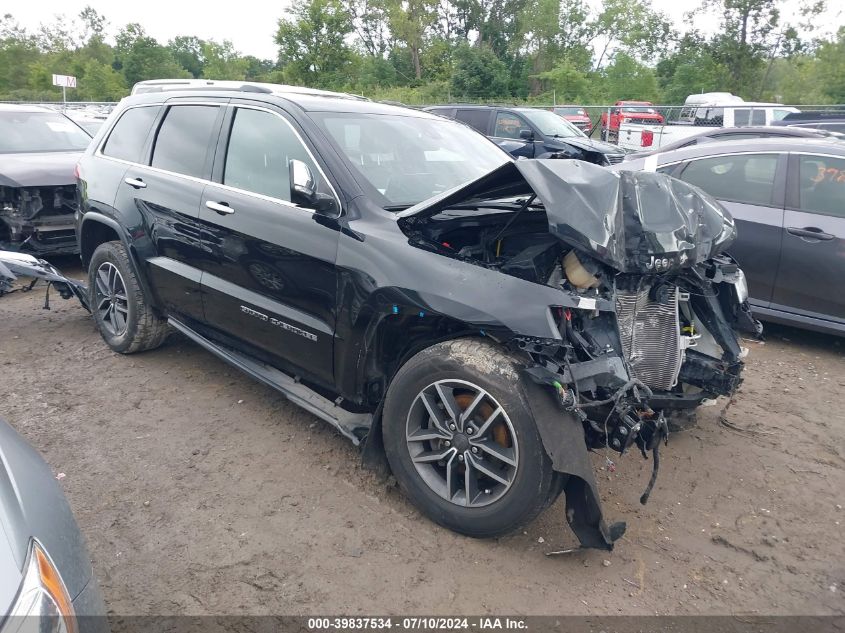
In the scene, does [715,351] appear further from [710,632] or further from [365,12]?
[365,12]

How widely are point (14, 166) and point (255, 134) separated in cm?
494

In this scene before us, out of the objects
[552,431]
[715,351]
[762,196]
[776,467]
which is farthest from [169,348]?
[762,196]

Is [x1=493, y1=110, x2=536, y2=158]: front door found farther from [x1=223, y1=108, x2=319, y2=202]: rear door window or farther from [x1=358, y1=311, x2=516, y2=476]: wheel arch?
[x1=358, y1=311, x2=516, y2=476]: wheel arch

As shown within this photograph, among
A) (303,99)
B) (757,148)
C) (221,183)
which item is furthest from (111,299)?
(757,148)

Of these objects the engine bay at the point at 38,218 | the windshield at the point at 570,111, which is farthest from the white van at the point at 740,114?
the engine bay at the point at 38,218

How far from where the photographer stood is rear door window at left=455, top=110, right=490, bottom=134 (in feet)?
45.7

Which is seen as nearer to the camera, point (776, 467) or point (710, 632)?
point (710, 632)

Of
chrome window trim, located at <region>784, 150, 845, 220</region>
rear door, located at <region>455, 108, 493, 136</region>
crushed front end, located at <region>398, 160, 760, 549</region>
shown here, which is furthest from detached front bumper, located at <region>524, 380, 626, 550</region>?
rear door, located at <region>455, 108, 493, 136</region>

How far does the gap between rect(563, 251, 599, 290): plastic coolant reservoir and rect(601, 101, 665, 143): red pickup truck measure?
19.0 m

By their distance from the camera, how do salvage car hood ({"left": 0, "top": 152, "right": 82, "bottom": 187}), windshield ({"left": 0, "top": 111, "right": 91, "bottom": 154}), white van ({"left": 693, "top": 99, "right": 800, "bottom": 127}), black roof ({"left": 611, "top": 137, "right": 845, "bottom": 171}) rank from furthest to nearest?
white van ({"left": 693, "top": 99, "right": 800, "bottom": 127}) → windshield ({"left": 0, "top": 111, "right": 91, "bottom": 154}) → salvage car hood ({"left": 0, "top": 152, "right": 82, "bottom": 187}) → black roof ({"left": 611, "top": 137, "right": 845, "bottom": 171})

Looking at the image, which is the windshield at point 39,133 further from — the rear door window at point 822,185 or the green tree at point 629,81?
the green tree at point 629,81

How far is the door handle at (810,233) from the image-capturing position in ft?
16.4

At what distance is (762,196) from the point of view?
5.41 m

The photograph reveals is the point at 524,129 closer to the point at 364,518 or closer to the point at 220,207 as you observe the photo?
the point at 220,207
